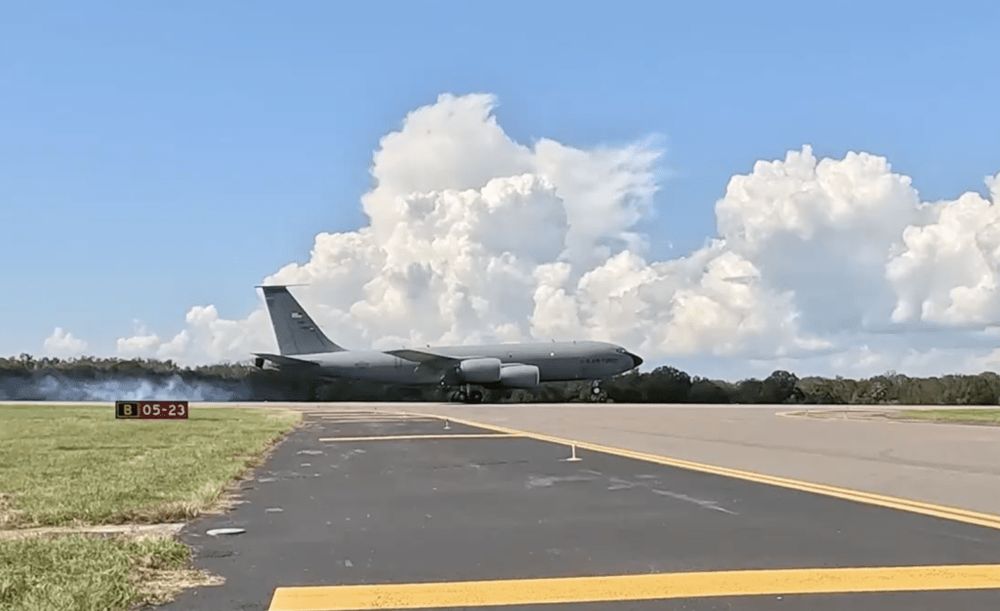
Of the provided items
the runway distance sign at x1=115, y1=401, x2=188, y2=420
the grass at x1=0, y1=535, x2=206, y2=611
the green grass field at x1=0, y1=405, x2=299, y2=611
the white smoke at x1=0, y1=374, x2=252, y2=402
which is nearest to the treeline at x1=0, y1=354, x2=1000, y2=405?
Answer: the white smoke at x1=0, y1=374, x2=252, y2=402

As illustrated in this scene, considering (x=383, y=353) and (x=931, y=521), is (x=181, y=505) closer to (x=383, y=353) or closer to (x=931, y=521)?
(x=931, y=521)

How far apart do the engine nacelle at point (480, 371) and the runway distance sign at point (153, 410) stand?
81.6 ft

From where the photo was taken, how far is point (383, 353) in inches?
2501

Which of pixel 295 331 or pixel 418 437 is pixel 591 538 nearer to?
pixel 418 437

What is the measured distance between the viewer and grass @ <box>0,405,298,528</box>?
10.9 metres

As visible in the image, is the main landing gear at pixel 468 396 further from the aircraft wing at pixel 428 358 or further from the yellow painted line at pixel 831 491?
the yellow painted line at pixel 831 491

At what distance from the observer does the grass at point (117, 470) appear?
10913 mm

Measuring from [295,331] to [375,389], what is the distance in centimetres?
663

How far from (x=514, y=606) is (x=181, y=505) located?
5.67 m

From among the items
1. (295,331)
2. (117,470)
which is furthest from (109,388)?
(117,470)

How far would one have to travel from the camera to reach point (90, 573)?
288 inches

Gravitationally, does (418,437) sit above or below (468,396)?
below

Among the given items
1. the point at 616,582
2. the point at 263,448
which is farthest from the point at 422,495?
the point at 263,448

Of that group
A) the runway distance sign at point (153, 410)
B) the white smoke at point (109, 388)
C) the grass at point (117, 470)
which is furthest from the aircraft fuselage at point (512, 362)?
the grass at point (117, 470)
